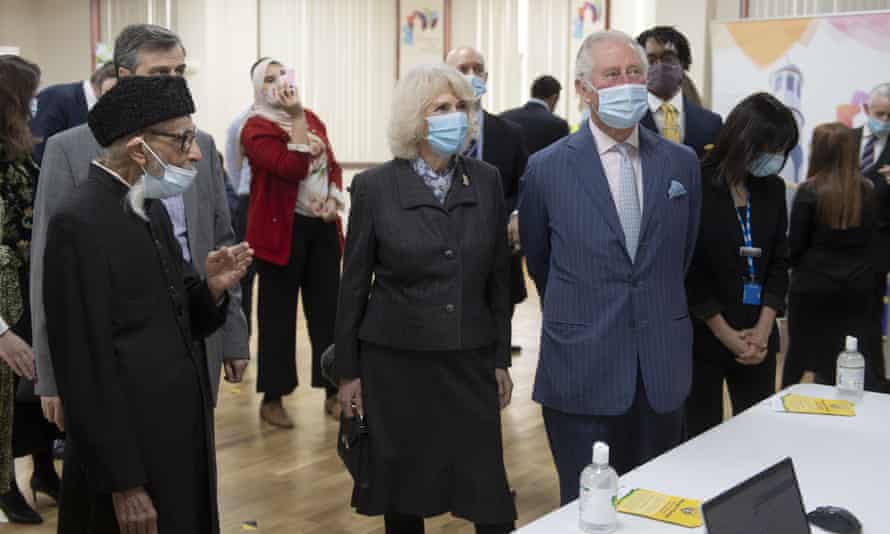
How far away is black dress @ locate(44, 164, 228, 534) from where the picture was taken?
2244 millimetres

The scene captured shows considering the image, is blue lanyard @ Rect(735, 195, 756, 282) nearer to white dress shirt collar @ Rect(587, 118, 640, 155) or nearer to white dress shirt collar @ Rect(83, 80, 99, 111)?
white dress shirt collar @ Rect(587, 118, 640, 155)

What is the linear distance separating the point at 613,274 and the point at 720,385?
101 cm

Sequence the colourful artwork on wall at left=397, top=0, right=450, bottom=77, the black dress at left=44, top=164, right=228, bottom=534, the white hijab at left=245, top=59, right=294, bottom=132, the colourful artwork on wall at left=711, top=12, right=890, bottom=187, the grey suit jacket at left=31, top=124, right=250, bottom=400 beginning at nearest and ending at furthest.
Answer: the black dress at left=44, top=164, right=228, bottom=534 → the grey suit jacket at left=31, top=124, right=250, bottom=400 → the white hijab at left=245, top=59, right=294, bottom=132 → the colourful artwork on wall at left=711, top=12, right=890, bottom=187 → the colourful artwork on wall at left=397, top=0, right=450, bottom=77

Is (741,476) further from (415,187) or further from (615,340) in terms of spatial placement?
(415,187)

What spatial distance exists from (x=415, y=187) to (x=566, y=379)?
64cm

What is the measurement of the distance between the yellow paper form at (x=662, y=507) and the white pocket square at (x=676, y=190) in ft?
3.05

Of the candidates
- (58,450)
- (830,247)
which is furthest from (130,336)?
(830,247)

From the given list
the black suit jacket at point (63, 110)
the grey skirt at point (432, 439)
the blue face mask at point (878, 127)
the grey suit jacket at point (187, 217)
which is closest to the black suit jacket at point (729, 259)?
the grey skirt at point (432, 439)

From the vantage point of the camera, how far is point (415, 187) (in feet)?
9.43

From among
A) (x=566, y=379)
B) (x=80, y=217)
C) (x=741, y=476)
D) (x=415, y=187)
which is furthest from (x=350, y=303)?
(x=741, y=476)

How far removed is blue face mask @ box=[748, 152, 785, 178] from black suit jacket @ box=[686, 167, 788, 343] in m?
0.06

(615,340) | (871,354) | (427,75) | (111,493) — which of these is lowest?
(871,354)

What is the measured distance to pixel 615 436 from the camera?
2943mm

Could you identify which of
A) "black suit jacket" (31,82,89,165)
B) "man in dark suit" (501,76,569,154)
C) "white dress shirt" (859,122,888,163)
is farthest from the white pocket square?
"man in dark suit" (501,76,569,154)
